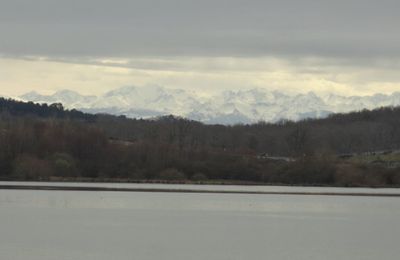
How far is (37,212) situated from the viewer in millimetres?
66375

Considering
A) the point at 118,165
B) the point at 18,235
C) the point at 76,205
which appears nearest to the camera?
the point at 18,235

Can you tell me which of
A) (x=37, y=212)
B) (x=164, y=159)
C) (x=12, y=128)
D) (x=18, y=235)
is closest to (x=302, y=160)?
(x=164, y=159)

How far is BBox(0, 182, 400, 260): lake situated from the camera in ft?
139

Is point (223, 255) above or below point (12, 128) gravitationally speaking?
below

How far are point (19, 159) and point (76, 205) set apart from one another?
6123cm

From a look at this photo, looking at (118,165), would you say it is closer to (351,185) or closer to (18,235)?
(351,185)

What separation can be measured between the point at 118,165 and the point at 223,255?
343ft

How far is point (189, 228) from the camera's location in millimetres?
56875

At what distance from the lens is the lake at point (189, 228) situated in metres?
42.4

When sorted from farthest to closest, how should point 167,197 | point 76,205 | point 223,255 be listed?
point 167,197
point 76,205
point 223,255

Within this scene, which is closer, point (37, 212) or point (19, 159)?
point (37, 212)

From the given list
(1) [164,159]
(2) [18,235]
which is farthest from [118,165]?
(2) [18,235]

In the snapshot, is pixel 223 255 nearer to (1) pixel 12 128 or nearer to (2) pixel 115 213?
(2) pixel 115 213

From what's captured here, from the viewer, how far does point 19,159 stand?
136250 millimetres
